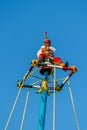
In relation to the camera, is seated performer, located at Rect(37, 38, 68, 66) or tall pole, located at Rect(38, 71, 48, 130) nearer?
tall pole, located at Rect(38, 71, 48, 130)

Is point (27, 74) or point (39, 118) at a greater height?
point (27, 74)

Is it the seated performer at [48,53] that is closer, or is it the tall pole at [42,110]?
the tall pole at [42,110]

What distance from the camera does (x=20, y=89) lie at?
19.5 metres

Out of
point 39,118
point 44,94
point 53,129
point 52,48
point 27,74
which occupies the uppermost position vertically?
point 52,48

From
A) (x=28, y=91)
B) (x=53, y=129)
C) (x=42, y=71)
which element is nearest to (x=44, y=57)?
(x=42, y=71)

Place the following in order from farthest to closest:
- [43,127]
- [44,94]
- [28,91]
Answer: [28,91] < [44,94] < [43,127]

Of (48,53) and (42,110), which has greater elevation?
(48,53)

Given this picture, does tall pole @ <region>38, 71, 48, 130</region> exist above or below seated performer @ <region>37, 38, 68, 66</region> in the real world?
below

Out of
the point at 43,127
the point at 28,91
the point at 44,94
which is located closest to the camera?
the point at 43,127

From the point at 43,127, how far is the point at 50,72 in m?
3.31

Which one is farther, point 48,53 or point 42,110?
point 48,53

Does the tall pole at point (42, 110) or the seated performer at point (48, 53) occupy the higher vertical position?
the seated performer at point (48, 53)

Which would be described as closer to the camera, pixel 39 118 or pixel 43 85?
pixel 39 118

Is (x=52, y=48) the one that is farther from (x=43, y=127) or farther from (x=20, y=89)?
(x=43, y=127)
